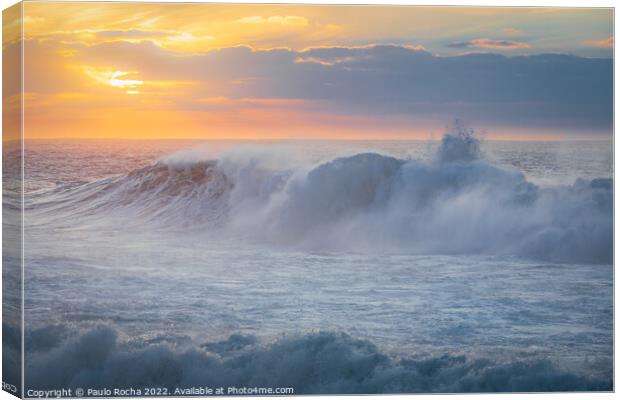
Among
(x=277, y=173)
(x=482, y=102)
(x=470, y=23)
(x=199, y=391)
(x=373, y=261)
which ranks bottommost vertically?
(x=199, y=391)

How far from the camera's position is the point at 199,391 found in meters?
12.1

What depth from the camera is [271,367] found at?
478 inches

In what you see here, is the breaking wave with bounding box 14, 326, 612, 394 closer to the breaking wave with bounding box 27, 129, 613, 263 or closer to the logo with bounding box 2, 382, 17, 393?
the logo with bounding box 2, 382, 17, 393

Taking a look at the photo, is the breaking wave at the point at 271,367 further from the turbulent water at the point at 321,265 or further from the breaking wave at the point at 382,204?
the breaking wave at the point at 382,204

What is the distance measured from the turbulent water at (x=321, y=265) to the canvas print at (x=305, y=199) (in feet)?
0.07

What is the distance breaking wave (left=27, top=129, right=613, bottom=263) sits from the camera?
1265cm

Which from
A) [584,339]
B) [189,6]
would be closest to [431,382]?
[584,339]

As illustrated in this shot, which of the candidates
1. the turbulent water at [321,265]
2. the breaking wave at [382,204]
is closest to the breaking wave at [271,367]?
the turbulent water at [321,265]

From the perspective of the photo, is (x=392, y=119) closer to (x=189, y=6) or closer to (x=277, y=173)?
(x=277, y=173)

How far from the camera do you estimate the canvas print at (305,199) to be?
12.1 metres

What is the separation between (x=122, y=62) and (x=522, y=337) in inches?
185

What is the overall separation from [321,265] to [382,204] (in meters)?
1.01

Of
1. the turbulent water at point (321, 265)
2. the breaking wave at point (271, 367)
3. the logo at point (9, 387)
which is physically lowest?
the logo at point (9, 387)

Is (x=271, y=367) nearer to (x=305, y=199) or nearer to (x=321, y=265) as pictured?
(x=321, y=265)
